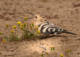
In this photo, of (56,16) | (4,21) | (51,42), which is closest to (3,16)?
(4,21)

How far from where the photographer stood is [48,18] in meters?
7.62

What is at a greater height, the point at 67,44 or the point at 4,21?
the point at 4,21

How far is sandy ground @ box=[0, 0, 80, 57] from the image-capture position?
14.8 ft

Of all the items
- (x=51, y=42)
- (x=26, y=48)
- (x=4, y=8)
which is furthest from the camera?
(x=4, y=8)

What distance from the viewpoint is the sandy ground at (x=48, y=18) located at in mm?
4496

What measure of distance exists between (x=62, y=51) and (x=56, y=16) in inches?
137

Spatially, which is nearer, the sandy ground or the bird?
the sandy ground

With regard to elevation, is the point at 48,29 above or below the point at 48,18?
below

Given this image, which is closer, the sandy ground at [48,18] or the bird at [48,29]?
Result: the sandy ground at [48,18]

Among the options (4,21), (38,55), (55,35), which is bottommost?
(38,55)

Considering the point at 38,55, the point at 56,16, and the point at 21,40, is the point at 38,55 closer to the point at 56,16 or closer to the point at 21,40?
the point at 21,40

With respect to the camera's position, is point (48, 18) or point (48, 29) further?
point (48, 18)

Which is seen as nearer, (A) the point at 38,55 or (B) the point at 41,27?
(A) the point at 38,55

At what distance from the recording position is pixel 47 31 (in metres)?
5.67
